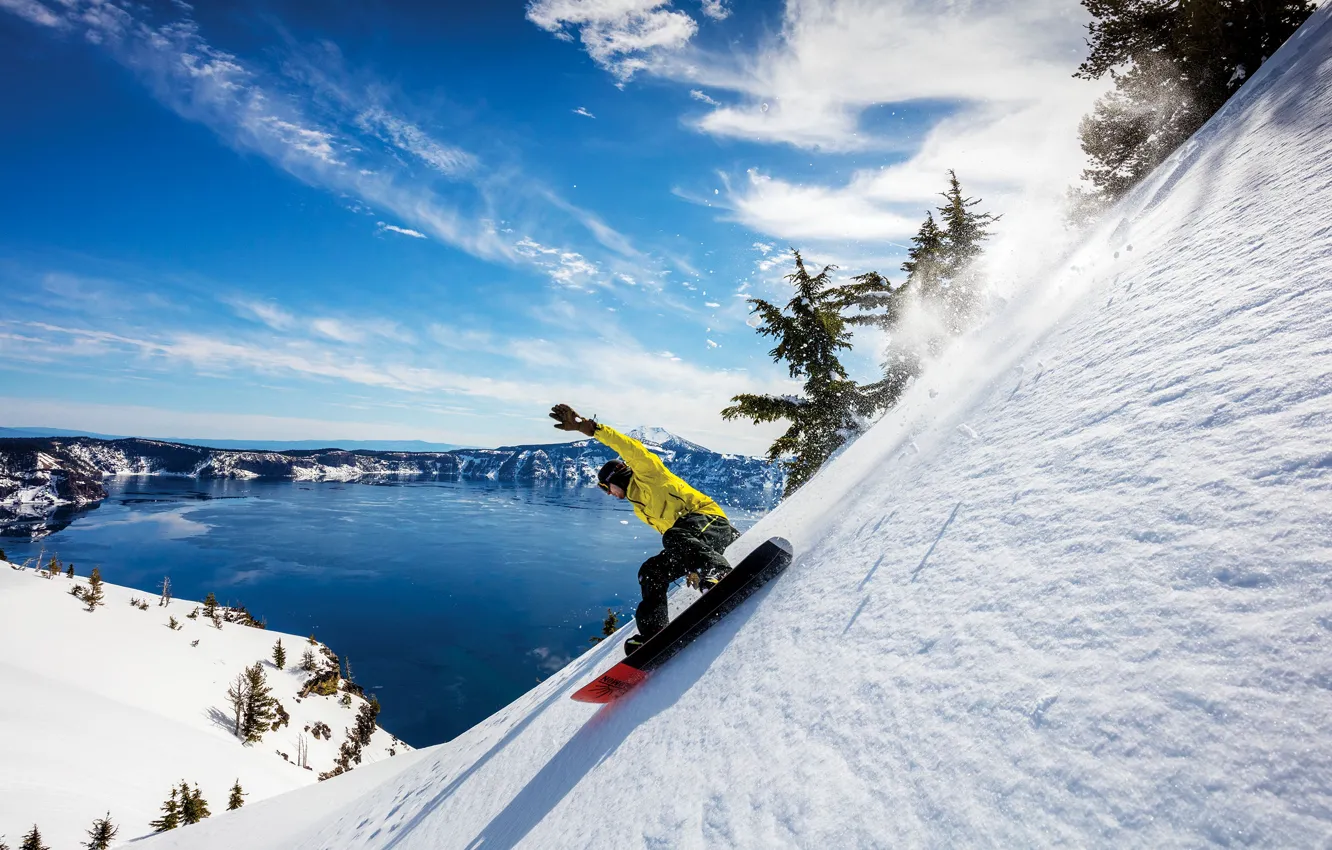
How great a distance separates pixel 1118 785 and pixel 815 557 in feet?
7.31

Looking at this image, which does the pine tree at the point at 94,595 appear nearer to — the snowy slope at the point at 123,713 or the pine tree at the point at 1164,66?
the snowy slope at the point at 123,713

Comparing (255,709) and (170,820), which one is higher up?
(170,820)

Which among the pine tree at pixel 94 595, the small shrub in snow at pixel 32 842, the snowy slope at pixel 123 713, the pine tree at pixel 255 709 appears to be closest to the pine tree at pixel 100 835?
the snowy slope at pixel 123 713

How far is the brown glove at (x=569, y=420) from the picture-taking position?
4.70 meters

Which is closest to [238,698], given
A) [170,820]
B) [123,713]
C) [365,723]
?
[123,713]

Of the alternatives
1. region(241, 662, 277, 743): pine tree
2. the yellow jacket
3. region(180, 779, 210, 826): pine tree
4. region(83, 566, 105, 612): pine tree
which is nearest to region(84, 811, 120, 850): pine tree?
region(180, 779, 210, 826): pine tree

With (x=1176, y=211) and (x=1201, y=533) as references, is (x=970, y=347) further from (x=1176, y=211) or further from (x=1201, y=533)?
(x=1201, y=533)

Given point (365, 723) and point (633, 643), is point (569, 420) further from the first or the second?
point (365, 723)

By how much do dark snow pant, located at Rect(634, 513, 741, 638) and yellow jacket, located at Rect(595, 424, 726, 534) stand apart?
24 centimetres

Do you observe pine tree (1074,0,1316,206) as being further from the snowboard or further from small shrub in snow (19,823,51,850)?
small shrub in snow (19,823,51,850)

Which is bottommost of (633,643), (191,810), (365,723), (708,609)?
(365,723)

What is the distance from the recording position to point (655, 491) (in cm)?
443

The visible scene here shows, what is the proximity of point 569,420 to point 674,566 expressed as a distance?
1.68m

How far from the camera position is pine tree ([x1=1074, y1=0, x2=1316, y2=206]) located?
10523 millimetres
